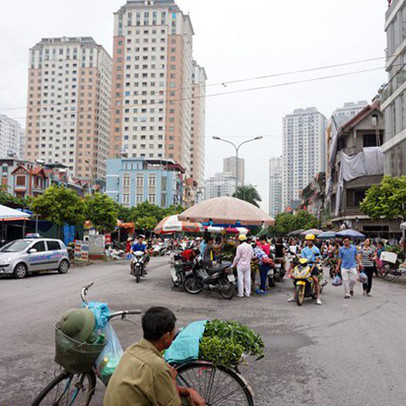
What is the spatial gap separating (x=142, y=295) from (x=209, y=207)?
3.87 meters

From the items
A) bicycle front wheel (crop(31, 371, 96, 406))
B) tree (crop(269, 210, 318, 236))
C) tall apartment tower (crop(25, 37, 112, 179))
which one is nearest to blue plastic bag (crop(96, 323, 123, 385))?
bicycle front wheel (crop(31, 371, 96, 406))

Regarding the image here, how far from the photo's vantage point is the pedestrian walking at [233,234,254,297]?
12023mm

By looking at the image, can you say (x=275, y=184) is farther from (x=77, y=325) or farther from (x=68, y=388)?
(x=77, y=325)

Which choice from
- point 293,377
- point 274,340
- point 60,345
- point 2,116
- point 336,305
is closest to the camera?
point 60,345

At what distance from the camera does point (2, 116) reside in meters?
175

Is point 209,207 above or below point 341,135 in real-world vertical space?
below

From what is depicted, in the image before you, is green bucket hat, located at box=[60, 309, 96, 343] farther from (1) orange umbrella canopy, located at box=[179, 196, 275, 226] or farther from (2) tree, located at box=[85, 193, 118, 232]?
(2) tree, located at box=[85, 193, 118, 232]

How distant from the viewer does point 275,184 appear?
169000 mm

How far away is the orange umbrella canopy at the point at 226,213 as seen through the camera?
45.5 feet

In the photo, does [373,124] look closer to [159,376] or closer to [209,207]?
[209,207]

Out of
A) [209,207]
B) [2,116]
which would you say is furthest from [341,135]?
[2,116]

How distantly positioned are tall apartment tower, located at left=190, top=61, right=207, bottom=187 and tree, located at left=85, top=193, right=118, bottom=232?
351 feet

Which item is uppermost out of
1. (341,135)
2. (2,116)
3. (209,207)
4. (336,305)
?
(2,116)

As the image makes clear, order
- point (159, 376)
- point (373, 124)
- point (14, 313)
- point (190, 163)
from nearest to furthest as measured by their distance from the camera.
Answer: point (159, 376) < point (14, 313) < point (373, 124) < point (190, 163)
